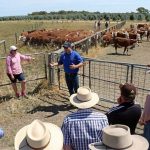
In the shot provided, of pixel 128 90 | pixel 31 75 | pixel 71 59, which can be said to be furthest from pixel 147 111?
pixel 31 75

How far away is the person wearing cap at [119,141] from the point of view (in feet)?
9.78

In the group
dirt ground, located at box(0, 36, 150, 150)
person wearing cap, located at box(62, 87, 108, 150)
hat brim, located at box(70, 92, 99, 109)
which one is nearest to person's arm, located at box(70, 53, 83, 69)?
dirt ground, located at box(0, 36, 150, 150)

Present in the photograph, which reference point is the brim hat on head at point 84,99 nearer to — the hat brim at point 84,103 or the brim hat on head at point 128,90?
the hat brim at point 84,103

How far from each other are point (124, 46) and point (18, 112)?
Answer: 11455 mm

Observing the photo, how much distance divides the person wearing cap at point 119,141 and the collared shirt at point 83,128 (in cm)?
67

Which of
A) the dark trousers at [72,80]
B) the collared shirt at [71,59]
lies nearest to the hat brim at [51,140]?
the collared shirt at [71,59]

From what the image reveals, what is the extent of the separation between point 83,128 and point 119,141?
0.92m

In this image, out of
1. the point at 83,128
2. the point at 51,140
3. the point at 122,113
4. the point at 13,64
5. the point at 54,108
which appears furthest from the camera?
the point at 13,64

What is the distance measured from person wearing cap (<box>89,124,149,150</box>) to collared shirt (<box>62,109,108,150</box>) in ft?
2.21

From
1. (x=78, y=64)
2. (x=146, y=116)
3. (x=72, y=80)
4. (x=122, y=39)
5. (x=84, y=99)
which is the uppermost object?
(x=84, y=99)

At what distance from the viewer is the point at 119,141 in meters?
2.98

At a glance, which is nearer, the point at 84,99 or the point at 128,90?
the point at 128,90

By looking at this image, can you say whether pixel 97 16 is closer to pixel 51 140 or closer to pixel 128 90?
pixel 128 90

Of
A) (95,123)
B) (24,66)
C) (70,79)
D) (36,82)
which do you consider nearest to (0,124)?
(70,79)
